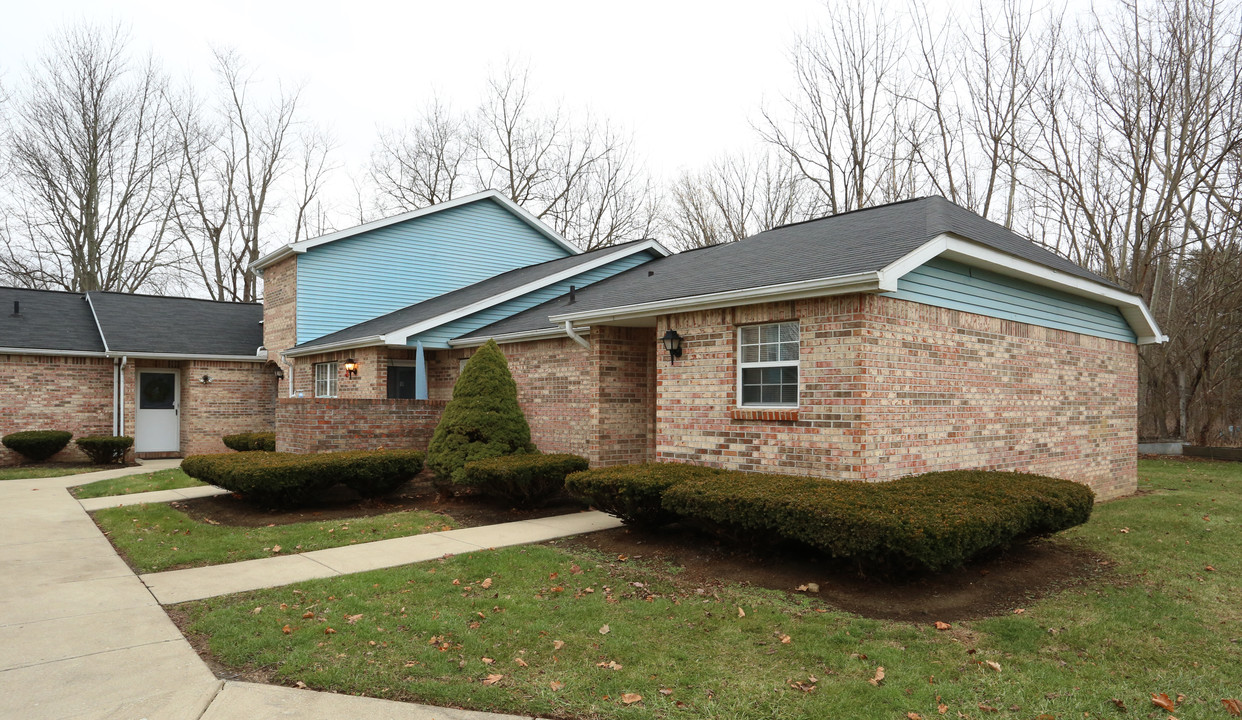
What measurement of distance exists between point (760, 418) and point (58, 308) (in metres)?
21.7

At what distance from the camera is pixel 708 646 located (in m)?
5.17

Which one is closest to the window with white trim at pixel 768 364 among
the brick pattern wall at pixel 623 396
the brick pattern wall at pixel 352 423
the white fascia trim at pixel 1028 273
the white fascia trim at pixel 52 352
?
the white fascia trim at pixel 1028 273

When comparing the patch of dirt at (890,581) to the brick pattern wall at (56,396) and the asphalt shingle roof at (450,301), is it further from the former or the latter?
the brick pattern wall at (56,396)

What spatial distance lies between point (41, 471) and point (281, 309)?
6.33 m

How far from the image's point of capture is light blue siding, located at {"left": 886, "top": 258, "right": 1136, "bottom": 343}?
8.48 m

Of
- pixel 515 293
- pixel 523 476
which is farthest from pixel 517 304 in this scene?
pixel 523 476

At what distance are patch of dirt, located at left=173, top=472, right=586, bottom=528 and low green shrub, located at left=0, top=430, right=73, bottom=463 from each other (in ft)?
28.8

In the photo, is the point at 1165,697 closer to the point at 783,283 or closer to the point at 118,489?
the point at 783,283

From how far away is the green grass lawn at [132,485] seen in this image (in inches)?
509

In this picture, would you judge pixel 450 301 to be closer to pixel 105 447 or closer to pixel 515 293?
pixel 515 293

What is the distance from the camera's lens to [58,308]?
68.0 ft

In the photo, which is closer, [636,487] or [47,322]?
[636,487]

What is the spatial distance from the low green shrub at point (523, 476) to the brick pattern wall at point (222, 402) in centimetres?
1211

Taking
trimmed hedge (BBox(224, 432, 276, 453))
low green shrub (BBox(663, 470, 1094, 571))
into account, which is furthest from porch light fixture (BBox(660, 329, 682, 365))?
trimmed hedge (BBox(224, 432, 276, 453))
